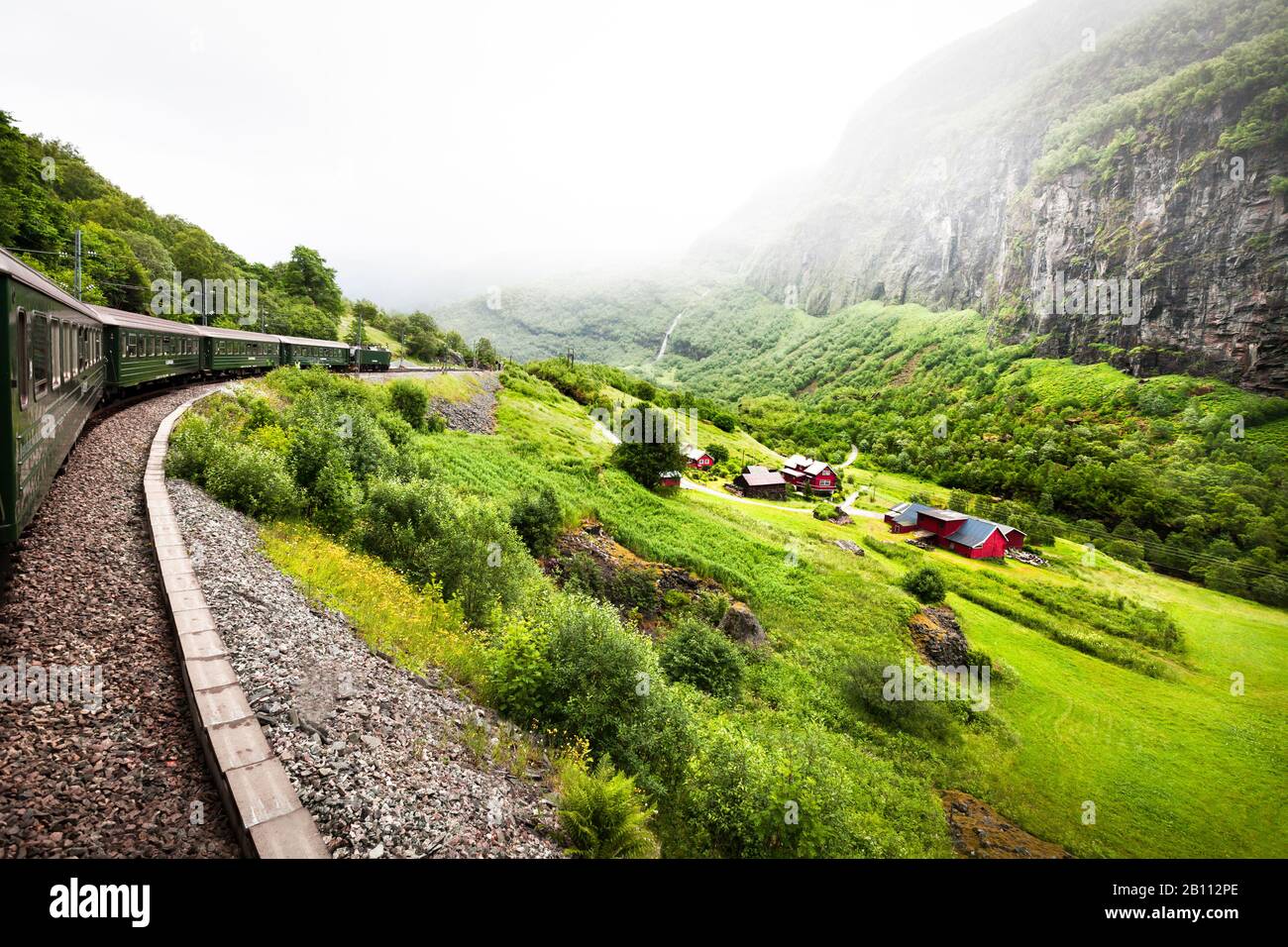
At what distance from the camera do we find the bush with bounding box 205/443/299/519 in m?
13.0

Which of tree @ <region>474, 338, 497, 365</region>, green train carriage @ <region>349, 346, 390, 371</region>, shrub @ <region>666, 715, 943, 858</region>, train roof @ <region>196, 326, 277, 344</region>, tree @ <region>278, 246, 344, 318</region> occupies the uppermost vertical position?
tree @ <region>278, 246, 344, 318</region>

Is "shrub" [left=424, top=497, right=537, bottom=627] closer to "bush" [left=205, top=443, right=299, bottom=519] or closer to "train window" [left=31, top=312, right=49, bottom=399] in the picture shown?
"bush" [left=205, top=443, right=299, bottom=519]

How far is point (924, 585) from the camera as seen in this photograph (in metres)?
38.5

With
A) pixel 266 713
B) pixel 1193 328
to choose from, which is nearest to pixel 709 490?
pixel 266 713

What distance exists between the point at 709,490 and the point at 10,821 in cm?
6077

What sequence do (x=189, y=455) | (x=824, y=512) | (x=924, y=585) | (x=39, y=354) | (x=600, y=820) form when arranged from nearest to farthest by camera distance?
(x=600, y=820) → (x=39, y=354) → (x=189, y=455) → (x=924, y=585) → (x=824, y=512)

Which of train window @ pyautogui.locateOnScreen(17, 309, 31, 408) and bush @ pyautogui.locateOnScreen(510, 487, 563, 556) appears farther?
bush @ pyautogui.locateOnScreen(510, 487, 563, 556)

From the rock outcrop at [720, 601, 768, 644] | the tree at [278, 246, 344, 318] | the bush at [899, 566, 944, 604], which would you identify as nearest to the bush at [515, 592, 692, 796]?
the rock outcrop at [720, 601, 768, 644]

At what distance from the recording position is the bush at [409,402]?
35.6 m

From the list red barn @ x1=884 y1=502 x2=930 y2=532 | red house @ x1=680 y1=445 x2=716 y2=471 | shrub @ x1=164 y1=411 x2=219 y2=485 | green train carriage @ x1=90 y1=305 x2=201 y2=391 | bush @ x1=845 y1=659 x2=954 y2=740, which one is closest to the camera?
shrub @ x1=164 y1=411 x2=219 y2=485

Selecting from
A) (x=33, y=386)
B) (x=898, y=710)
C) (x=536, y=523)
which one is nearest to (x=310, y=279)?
(x=536, y=523)

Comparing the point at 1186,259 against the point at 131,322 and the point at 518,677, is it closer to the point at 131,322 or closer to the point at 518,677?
the point at 518,677

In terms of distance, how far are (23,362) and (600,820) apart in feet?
35.2

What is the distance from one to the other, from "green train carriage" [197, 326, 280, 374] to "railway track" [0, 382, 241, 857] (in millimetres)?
25120
